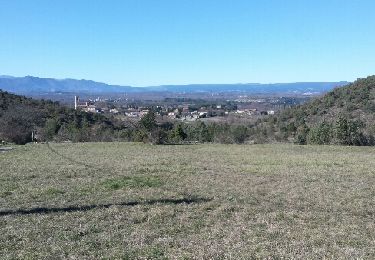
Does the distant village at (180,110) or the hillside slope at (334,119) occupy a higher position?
the hillside slope at (334,119)

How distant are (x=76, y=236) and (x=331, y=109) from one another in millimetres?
65378

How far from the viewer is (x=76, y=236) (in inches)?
393

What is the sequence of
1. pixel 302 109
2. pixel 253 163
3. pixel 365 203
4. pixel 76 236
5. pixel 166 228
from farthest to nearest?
pixel 302 109 < pixel 253 163 < pixel 365 203 < pixel 166 228 < pixel 76 236

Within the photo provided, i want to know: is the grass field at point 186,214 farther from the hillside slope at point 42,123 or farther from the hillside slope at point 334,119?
the hillside slope at point 42,123

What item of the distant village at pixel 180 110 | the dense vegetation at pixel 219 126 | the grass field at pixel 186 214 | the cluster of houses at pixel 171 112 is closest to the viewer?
the grass field at pixel 186 214

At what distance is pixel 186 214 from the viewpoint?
1240cm

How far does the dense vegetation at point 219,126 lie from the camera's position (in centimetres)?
4794

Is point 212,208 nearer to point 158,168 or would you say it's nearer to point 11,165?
point 158,168

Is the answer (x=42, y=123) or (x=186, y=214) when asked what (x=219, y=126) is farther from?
(x=186, y=214)

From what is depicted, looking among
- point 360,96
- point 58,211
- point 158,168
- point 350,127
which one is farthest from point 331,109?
point 58,211

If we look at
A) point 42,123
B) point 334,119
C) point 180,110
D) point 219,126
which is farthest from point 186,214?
point 180,110

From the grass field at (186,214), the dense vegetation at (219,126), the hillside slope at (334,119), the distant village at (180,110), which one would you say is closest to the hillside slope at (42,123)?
the dense vegetation at (219,126)

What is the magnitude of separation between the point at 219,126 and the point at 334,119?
15.0m

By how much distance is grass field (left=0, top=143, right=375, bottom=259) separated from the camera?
902 centimetres
